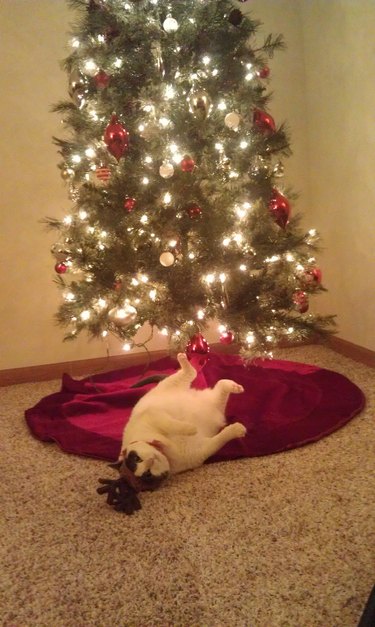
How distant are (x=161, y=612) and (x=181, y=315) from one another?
823 mm

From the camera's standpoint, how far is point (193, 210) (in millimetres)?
1358

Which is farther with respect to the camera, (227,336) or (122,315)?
(227,336)

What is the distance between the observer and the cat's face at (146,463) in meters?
1.02

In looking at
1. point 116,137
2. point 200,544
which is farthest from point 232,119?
point 200,544

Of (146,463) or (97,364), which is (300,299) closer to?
(146,463)

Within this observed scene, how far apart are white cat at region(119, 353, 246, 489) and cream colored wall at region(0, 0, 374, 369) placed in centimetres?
85

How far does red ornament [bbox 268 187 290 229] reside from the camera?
1352mm

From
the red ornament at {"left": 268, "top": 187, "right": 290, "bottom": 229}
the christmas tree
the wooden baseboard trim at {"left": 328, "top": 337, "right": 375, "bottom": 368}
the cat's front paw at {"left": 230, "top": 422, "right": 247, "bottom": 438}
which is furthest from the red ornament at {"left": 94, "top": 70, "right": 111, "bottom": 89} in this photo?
the wooden baseboard trim at {"left": 328, "top": 337, "right": 375, "bottom": 368}

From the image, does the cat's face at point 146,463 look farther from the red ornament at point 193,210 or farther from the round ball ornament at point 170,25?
the round ball ornament at point 170,25

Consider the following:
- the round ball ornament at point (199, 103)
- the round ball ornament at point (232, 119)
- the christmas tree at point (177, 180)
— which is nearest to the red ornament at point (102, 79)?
the christmas tree at point (177, 180)

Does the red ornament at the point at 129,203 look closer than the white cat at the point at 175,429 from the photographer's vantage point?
No

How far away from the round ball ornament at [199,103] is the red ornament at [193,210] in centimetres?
25

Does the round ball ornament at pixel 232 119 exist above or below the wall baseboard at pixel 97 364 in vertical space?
above

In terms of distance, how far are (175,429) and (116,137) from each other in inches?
31.6
